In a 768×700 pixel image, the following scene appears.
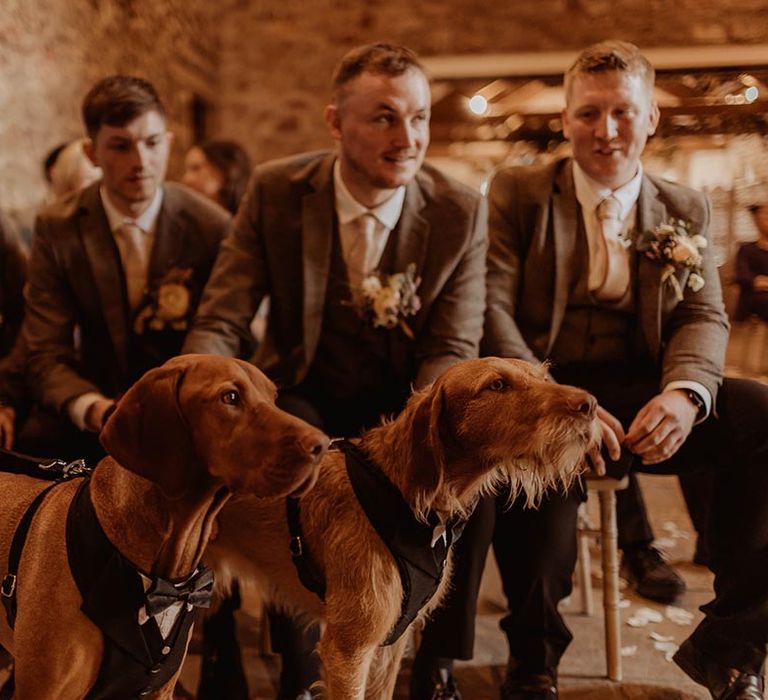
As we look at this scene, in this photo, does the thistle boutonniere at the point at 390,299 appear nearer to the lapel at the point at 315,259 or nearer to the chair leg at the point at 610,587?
the lapel at the point at 315,259

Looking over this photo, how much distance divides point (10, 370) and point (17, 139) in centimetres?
241

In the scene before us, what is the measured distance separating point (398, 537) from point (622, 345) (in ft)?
4.10

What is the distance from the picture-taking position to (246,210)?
2.73 meters

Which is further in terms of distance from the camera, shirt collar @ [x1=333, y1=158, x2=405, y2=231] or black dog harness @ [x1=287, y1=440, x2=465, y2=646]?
shirt collar @ [x1=333, y1=158, x2=405, y2=231]

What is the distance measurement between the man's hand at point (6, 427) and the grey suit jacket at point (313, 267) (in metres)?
0.69

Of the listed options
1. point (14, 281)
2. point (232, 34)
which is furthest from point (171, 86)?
point (14, 281)

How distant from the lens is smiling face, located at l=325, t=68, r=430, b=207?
2.53m

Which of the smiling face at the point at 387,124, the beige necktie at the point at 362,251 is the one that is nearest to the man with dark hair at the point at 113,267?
the beige necktie at the point at 362,251

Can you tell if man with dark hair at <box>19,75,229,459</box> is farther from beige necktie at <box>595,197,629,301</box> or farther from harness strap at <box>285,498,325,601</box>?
beige necktie at <box>595,197,629,301</box>

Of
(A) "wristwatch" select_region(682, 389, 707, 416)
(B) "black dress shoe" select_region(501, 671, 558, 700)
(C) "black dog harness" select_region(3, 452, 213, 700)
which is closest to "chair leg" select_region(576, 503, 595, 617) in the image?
(B) "black dress shoe" select_region(501, 671, 558, 700)

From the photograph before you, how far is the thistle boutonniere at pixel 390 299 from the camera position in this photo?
2535mm

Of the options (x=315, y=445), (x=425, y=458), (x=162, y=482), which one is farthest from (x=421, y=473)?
(x=162, y=482)

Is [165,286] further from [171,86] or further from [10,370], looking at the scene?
[171,86]

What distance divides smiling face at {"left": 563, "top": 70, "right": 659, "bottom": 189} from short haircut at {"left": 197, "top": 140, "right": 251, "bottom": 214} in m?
2.43
